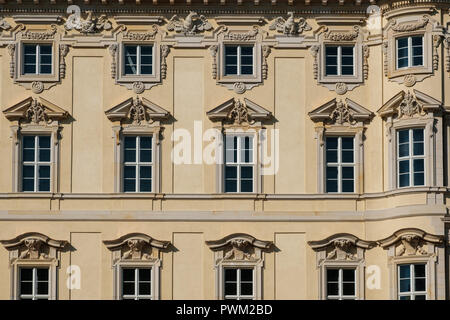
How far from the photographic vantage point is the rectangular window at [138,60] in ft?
221

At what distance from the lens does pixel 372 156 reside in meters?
66.9

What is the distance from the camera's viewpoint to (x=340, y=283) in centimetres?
6638

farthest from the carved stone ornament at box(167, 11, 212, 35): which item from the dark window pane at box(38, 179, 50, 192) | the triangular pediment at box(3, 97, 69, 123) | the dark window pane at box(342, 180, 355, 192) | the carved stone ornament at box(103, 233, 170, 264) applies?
the carved stone ornament at box(103, 233, 170, 264)

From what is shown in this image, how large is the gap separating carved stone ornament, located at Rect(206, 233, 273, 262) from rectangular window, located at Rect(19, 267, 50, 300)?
5182 mm

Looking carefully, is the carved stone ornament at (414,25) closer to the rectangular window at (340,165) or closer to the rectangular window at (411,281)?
the rectangular window at (340,165)

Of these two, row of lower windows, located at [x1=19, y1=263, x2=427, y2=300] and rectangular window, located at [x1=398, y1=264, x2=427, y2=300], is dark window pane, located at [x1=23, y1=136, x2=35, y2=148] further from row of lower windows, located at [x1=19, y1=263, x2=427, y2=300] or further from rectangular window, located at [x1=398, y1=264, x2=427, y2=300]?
rectangular window, located at [x1=398, y1=264, x2=427, y2=300]

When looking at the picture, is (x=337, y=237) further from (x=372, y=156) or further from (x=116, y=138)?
(x=116, y=138)

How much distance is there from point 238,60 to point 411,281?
29.3ft

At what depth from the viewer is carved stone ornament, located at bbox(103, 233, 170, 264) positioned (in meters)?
66.2

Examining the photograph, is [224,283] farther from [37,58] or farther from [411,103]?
[37,58]

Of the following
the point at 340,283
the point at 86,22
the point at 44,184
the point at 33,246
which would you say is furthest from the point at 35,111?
the point at 340,283

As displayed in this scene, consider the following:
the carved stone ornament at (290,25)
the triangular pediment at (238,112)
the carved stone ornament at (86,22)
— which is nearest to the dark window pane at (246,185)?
the triangular pediment at (238,112)

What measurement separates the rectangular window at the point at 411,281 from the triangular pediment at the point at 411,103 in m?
4.82

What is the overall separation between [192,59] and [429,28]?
24.8 feet
